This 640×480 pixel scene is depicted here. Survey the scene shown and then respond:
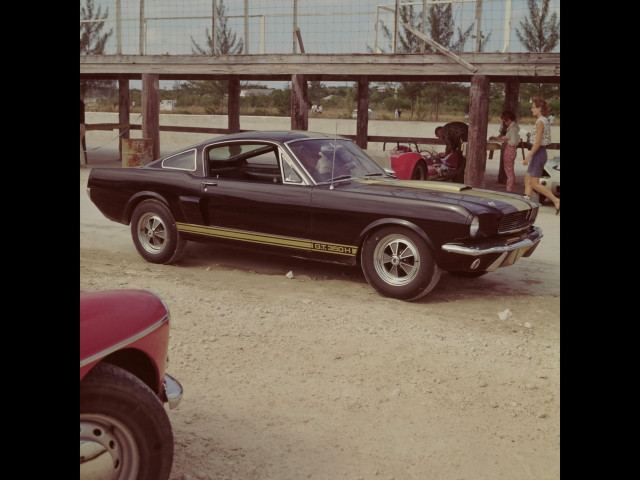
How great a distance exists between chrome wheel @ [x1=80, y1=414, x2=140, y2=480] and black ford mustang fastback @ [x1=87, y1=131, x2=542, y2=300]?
13.3 feet

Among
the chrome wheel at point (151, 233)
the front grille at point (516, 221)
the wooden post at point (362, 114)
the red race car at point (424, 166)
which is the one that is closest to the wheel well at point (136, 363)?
the front grille at point (516, 221)

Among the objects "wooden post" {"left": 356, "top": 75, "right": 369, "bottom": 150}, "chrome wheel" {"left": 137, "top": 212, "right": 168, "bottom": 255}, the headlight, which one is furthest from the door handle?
"wooden post" {"left": 356, "top": 75, "right": 369, "bottom": 150}

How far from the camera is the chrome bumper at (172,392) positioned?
3.06m

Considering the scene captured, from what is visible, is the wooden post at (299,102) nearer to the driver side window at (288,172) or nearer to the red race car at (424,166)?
the red race car at (424,166)

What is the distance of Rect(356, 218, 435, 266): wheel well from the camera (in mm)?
6402

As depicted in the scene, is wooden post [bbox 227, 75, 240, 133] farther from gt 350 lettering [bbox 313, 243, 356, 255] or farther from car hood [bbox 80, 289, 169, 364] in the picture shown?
car hood [bbox 80, 289, 169, 364]

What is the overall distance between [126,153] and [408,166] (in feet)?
19.8

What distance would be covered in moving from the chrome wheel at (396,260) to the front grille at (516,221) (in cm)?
79

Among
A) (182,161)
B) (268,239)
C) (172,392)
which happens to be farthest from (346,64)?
(172,392)

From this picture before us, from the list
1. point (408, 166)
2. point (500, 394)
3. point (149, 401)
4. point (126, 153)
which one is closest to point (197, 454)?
point (149, 401)

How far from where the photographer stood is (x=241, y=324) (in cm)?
578

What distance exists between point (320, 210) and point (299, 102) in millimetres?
9339

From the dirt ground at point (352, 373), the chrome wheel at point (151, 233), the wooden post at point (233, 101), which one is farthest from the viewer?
the wooden post at point (233, 101)
